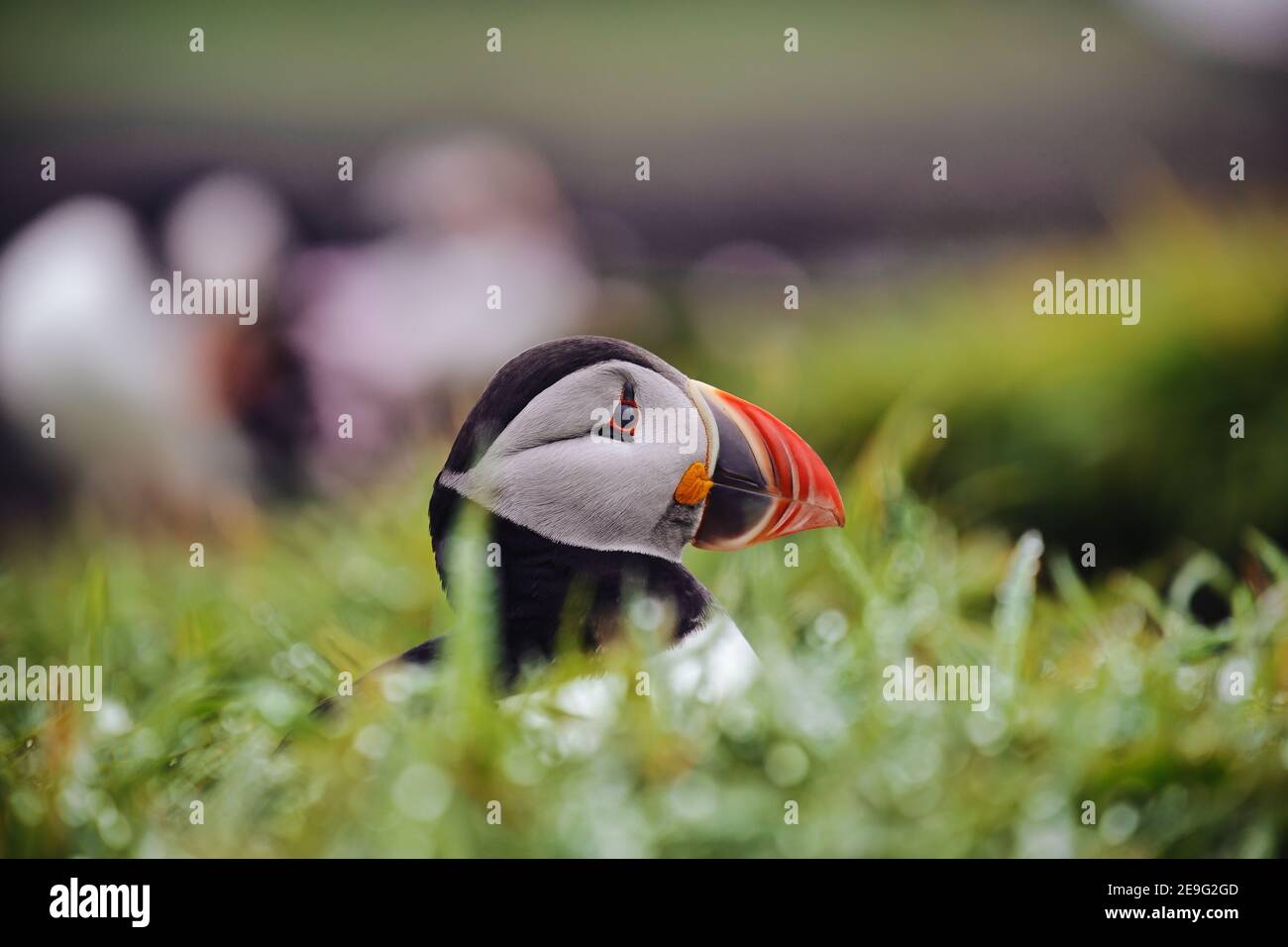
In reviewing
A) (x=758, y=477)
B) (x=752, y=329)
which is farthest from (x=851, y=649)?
(x=752, y=329)

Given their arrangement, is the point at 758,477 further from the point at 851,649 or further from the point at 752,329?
the point at 752,329

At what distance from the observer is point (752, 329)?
3.63m

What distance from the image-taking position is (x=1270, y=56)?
3.18 m

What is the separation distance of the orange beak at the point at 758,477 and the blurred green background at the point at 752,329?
143 mm

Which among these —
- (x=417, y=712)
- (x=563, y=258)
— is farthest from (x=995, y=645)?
(x=563, y=258)

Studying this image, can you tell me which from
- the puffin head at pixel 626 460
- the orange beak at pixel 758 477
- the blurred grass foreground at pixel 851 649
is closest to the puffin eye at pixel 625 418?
the puffin head at pixel 626 460

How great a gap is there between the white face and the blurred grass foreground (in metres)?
0.29

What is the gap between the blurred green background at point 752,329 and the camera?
2.40 m

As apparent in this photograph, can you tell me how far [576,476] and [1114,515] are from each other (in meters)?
1.96

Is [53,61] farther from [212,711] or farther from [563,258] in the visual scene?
[212,711]

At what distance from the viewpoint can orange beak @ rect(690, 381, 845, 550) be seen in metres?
2.48

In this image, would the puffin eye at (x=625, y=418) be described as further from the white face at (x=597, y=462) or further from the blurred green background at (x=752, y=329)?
the blurred green background at (x=752, y=329)

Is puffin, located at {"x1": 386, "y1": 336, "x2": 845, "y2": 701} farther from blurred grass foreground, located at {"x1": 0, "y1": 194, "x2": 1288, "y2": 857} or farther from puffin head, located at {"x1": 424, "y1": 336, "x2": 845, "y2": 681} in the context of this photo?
blurred grass foreground, located at {"x1": 0, "y1": 194, "x2": 1288, "y2": 857}

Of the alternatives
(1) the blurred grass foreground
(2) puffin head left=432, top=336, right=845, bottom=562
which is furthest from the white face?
(1) the blurred grass foreground
